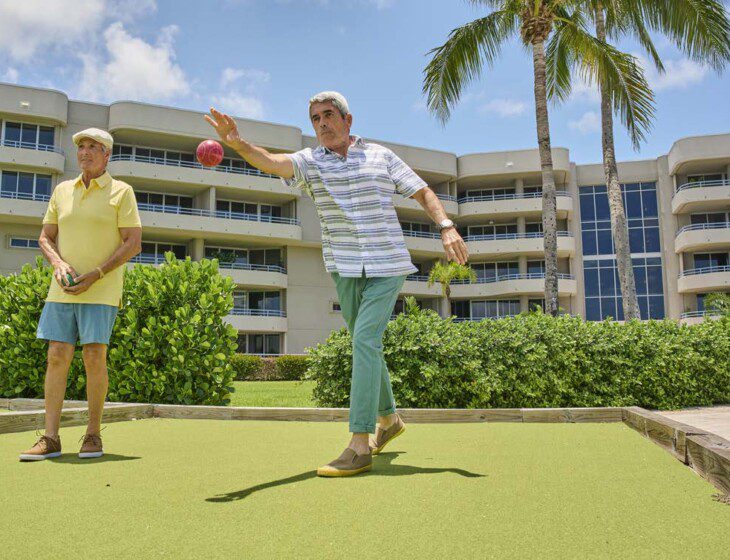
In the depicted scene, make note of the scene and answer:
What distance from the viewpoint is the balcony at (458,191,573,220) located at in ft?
143

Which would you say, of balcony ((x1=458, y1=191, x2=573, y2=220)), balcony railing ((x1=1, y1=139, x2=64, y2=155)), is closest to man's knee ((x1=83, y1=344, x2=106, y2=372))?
balcony railing ((x1=1, y1=139, x2=64, y2=155))

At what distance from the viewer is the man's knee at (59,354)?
3938 millimetres

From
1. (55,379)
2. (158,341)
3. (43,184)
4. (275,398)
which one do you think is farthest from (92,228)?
(43,184)

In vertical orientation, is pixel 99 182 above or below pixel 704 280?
below

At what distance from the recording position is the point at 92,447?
388 cm

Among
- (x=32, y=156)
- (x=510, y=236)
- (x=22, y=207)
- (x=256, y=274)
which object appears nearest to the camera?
(x=22, y=207)

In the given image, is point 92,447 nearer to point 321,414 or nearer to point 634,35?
point 321,414

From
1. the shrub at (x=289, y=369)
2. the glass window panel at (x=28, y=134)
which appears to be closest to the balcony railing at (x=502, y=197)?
the shrub at (x=289, y=369)

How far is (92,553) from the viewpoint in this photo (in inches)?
76.5

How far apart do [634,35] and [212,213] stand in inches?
955

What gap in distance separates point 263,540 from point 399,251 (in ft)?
6.65

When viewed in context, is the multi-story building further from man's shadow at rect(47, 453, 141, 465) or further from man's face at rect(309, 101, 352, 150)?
man's face at rect(309, 101, 352, 150)

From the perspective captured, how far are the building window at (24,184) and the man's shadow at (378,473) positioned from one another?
115 feet

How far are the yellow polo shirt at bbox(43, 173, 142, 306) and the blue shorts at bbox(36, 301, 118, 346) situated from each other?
0.05 m
